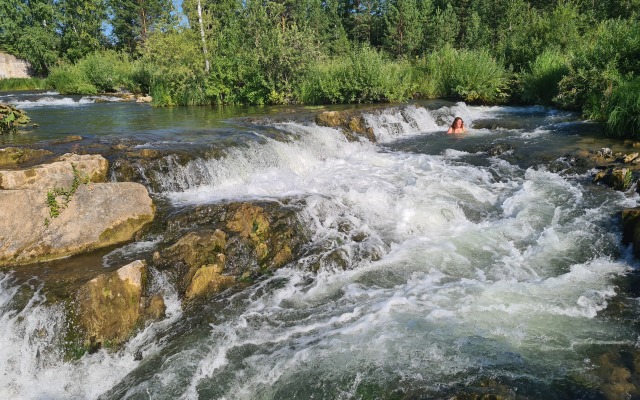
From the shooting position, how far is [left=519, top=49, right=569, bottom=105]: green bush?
52.9 feet

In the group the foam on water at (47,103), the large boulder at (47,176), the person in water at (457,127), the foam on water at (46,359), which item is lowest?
the foam on water at (46,359)

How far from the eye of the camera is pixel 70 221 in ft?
18.9

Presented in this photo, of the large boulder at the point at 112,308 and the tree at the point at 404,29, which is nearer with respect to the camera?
the large boulder at the point at 112,308

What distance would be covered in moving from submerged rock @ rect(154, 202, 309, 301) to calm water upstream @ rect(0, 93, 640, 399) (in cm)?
26

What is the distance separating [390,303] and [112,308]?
3.23 metres

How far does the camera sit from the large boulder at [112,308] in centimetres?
440

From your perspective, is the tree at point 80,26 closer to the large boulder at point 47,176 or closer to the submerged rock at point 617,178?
the large boulder at point 47,176

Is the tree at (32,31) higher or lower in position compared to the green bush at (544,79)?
higher

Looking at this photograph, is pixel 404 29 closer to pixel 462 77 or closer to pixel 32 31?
pixel 462 77

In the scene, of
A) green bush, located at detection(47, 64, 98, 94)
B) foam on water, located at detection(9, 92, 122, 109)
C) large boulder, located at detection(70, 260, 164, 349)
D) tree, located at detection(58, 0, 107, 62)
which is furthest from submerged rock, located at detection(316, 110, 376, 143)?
tree, located at detection(58, 0, 107, 62)

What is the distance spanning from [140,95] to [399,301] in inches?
926

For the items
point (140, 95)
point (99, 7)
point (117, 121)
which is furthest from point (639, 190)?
point (99, 7)

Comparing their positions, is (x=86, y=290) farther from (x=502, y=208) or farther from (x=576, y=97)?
(x=576, y=97)

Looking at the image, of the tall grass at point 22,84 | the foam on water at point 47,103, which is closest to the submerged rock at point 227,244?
the foam on water at point 47,103
